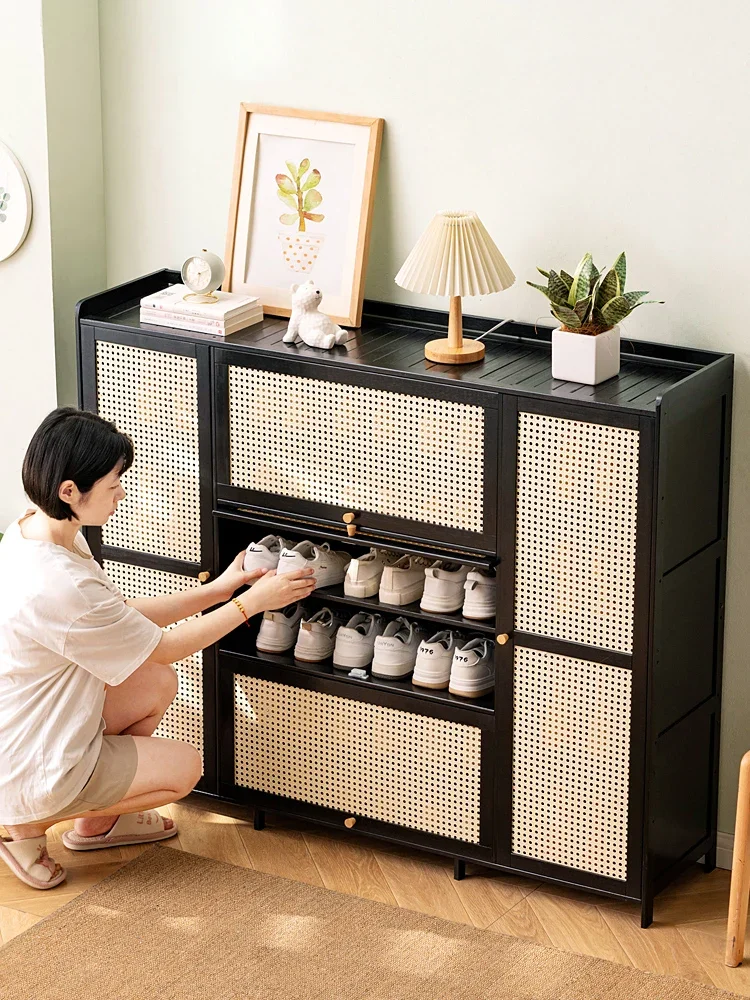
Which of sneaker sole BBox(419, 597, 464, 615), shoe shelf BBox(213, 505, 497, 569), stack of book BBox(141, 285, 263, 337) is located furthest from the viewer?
stack of book BBox(141, 285, 263, 337)

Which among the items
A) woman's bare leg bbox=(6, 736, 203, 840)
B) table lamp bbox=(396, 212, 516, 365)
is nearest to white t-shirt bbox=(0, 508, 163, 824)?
woman's bare leg bbox=(6, 736, 203, 840)

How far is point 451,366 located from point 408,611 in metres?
0.56

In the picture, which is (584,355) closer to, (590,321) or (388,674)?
(590,321)

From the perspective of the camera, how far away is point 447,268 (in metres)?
3.10

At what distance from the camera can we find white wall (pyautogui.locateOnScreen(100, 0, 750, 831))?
303 cm

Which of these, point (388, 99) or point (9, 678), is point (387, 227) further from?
point (9, 678)

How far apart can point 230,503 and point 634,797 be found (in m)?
1.12

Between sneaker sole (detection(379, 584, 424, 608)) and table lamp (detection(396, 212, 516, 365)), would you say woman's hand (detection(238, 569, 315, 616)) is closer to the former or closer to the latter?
sneaker sole (detection(379, 584, 424, 608))

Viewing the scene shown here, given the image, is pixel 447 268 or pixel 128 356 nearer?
pixel 447 268

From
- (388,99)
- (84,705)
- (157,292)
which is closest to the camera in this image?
(84,705)

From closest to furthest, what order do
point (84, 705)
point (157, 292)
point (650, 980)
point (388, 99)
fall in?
point (650, 980) < point (84, 705) < point (388, 99) < point (157, 292)

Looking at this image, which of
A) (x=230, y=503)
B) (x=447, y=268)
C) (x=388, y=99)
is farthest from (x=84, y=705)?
(x=388, y=99)

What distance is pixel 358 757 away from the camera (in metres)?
3.37

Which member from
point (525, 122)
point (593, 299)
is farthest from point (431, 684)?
point (525, 122)
